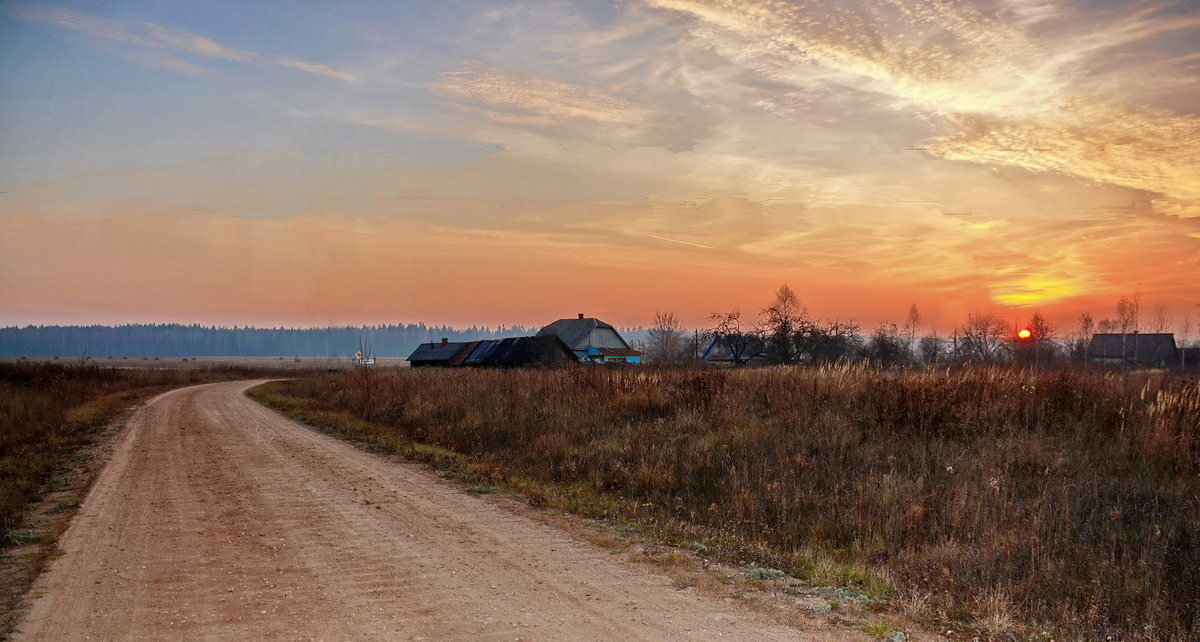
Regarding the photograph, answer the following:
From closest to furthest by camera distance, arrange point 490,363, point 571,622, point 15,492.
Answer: point 571,622 < point 15,492 < point 490,363

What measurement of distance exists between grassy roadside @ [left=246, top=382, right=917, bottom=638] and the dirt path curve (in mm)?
596

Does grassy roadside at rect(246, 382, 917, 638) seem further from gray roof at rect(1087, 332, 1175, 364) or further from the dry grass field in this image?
gray roof at rect(1087, 332, 1175, 364)

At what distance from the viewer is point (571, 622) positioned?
5.41m

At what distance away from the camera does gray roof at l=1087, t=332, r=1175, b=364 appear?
79.6 metres

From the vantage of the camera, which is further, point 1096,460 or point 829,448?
point 829,448

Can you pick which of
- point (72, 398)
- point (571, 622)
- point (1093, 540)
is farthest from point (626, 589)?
point (72, 398)

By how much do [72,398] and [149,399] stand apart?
9.50 feet

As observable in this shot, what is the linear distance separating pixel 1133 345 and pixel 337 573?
9910 centimetres

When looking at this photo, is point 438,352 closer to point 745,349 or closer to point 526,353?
point 526,353

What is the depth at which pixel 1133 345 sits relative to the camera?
Answer: 82.8 meters

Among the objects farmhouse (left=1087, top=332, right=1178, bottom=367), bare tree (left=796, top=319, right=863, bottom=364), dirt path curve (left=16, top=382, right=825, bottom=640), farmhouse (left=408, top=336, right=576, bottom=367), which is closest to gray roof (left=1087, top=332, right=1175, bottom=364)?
farmhouse (left=1087, top=332, right=1178, bottom=367)

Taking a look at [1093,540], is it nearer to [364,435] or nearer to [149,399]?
[364,435]

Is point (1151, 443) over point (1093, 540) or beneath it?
over

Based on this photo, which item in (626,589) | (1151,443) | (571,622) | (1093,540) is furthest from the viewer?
(1151,443)
